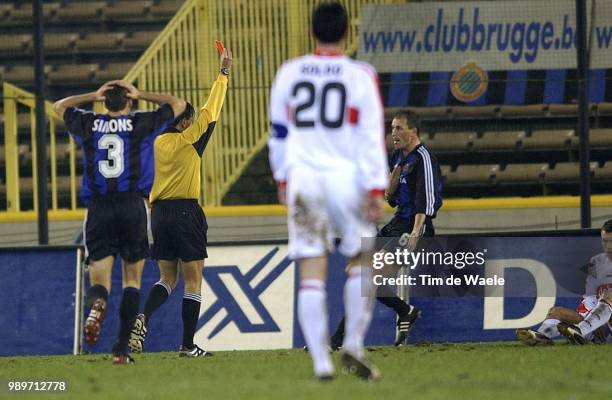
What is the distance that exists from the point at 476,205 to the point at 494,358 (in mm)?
6977

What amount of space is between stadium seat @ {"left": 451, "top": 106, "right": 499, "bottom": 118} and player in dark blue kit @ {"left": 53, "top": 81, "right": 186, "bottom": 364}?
8672mm

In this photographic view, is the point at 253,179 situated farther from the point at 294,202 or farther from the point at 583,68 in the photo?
the point at 294,202

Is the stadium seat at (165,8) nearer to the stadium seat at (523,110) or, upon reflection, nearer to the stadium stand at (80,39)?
the stadium stand at (80,39)

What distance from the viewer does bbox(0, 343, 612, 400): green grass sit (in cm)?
665

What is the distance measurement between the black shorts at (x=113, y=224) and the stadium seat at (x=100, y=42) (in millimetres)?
11786

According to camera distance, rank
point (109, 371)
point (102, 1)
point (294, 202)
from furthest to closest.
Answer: point (102, 1) < point (109, 371) < point (294, 202)

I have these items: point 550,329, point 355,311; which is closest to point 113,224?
point 355,311

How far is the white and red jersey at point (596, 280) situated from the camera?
11.3m

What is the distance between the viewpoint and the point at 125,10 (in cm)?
2138

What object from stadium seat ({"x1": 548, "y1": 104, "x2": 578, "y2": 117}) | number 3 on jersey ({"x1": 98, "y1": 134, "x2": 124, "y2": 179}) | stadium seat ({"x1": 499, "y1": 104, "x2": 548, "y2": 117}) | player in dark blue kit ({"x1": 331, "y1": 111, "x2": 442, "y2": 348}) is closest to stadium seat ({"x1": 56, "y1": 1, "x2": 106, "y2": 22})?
stadium seat ({"x1": 499, "y1": 104, "x2": 548, "y2": 117})

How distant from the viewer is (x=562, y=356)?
31.1 feet

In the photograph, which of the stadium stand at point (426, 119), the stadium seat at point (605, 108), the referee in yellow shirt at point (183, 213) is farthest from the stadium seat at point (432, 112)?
the referee in yellow shirt at point (183, 213)

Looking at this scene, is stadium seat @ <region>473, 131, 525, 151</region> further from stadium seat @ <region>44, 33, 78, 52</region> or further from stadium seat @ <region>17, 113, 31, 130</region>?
stadium seat @ <region>44, 33, 78, 52</region>

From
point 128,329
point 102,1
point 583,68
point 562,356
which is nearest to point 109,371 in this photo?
point 128,329
